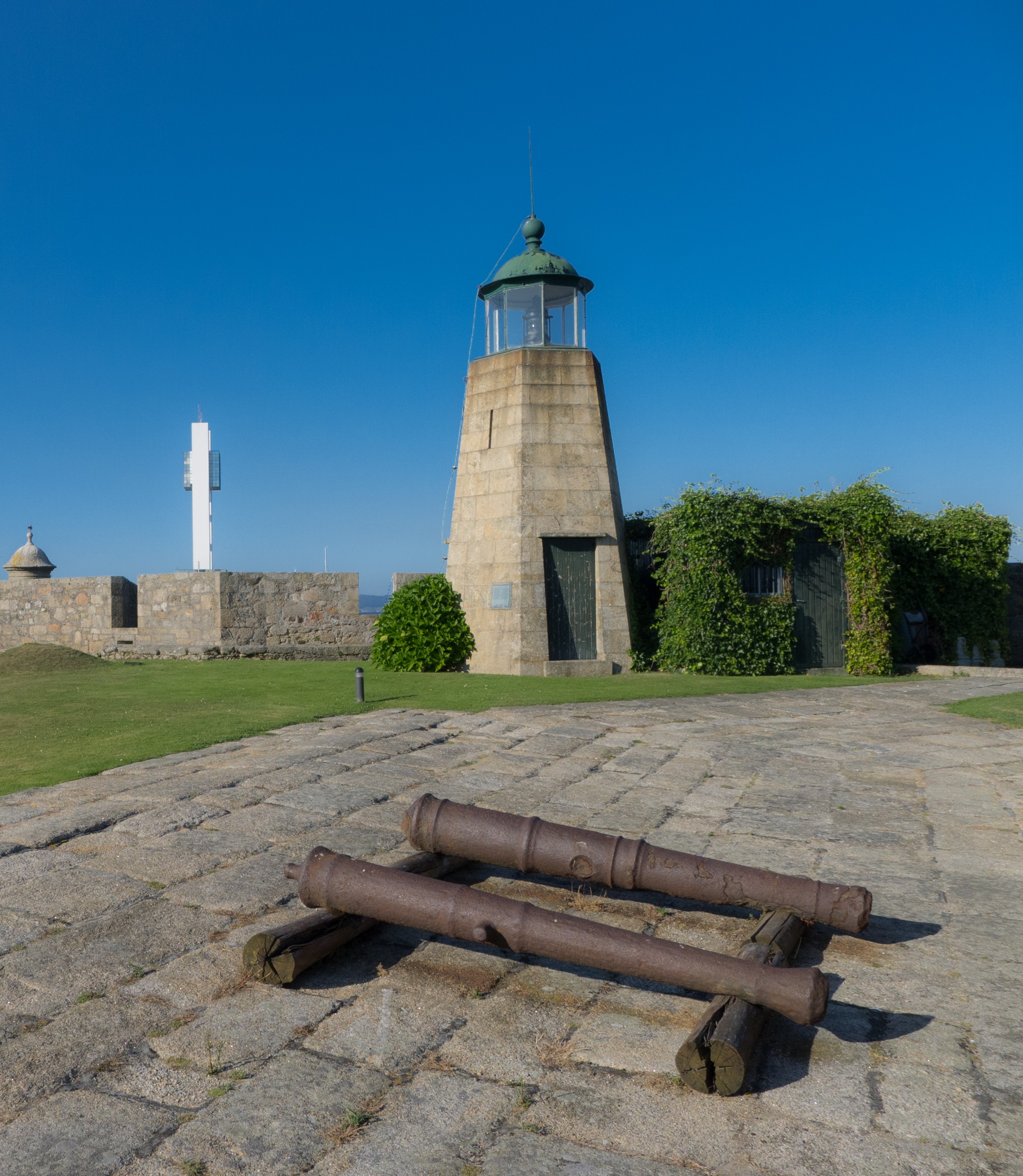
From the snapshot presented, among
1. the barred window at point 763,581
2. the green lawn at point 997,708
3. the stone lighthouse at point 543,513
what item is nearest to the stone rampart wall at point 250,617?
the stone lighthouse at point 543,513

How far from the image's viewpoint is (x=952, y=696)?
33.7 feet

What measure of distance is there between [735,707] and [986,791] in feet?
11.5

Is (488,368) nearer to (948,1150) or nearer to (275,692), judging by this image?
(275,692)

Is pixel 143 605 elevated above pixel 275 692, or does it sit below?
above

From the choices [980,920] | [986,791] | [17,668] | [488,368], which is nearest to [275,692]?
[17,668]

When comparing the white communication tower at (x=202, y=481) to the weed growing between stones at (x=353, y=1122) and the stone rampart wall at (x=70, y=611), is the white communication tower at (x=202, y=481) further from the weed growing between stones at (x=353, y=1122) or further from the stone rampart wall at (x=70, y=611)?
the weed growing between stones at (x=353, y=1122)

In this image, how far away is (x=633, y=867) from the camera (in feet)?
10.6

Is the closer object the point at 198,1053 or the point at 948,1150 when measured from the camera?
the point at 948,1150

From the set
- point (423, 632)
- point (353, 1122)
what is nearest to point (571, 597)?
point (423, 632)

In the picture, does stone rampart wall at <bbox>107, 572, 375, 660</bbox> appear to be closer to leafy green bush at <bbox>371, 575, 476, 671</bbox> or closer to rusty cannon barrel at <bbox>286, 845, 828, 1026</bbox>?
leafy green bush at <bbox>371, 575, 476, 671</bbox>

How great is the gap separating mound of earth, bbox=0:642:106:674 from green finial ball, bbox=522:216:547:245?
9.60m

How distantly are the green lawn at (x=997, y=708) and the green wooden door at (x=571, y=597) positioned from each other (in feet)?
17.5

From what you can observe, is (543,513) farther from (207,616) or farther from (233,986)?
(233,986)

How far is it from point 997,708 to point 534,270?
9027 millimetres
